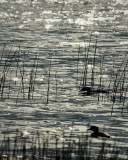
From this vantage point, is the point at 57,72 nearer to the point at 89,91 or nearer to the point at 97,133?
the point at 89,91

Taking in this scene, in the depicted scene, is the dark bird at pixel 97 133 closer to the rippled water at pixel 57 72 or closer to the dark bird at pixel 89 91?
the rippled water at pixel 57 72

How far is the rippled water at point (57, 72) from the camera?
62.2 ft

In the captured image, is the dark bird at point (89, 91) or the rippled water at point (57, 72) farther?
the dark bird at point (89, 91)

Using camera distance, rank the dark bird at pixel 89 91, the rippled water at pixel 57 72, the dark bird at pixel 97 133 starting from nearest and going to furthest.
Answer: the dark bird at pixel 97 133
the rippled water at pixel 57 72
the dark bird at pixel 89 91

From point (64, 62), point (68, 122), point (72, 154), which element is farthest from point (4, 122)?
point (64, 62)

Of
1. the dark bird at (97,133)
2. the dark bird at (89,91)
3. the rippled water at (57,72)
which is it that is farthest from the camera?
the dark bird at (89,91)

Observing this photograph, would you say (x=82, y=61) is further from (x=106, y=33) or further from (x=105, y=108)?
(x=106, y=33)

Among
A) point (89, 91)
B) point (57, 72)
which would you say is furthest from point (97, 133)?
point (57, 72)

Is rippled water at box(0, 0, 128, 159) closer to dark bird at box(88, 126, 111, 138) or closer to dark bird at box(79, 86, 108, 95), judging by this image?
dark bird at box(79, 86, 108, 95)

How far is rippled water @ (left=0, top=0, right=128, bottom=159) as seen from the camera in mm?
18969

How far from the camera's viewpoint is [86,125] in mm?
18141

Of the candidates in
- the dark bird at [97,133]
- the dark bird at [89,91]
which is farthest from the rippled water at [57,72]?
the dark bird at [97,133]

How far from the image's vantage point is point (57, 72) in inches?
1187

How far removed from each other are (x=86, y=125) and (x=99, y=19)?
172 ft
